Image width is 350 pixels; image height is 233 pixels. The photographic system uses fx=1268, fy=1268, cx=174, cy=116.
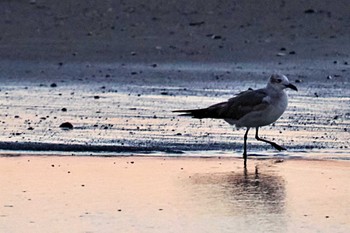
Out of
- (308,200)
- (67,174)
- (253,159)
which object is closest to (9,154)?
(67,174)

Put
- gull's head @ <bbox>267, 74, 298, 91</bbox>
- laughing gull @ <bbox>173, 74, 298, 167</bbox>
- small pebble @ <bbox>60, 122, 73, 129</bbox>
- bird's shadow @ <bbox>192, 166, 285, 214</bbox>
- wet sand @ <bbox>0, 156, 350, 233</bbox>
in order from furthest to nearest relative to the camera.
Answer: small pebble @ <bbox>60, 122, 73, 129</bbox> → gull's head @ <bbox>267, 74, 298, 91</bbox> → laughing gull @ <bbox>173, 74, 298, 167</bbox> → bird's shadow @ <bbox>192, 166, 285, 214</bbox> → wet sand @ <bbox>0, 156, 350, 233</bbox>

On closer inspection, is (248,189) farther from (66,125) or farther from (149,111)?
(149,111)

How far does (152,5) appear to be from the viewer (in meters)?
22.2

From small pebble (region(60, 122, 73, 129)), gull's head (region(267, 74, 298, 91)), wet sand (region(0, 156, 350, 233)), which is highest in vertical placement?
gull's head (region(267, 74, 298, 91))

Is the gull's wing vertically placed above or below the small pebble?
above

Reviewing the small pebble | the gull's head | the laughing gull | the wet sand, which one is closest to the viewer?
the wet sand

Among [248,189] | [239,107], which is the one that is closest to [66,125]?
[239,107]

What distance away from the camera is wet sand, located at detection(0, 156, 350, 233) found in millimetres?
7859

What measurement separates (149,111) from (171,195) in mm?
4771

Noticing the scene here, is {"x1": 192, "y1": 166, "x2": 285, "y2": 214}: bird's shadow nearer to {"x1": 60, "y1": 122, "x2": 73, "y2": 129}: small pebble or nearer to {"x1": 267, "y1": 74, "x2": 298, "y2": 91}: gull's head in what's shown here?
{"x1": 267, "y1": 74, "x2": 298, "y2": 91}: gull's head

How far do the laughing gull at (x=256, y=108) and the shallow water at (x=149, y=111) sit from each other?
0.80ft

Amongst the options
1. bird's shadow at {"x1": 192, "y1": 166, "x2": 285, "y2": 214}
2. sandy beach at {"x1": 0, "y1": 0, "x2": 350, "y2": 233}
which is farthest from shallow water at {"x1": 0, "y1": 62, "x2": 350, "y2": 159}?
bird's shadow at {"x1": 192, "y1": 166, "x2": 285, "y2": 214}

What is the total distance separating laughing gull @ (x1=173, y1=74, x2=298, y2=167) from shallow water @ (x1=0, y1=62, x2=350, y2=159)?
0.24 meters

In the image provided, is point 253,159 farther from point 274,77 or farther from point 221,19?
point 221,19
